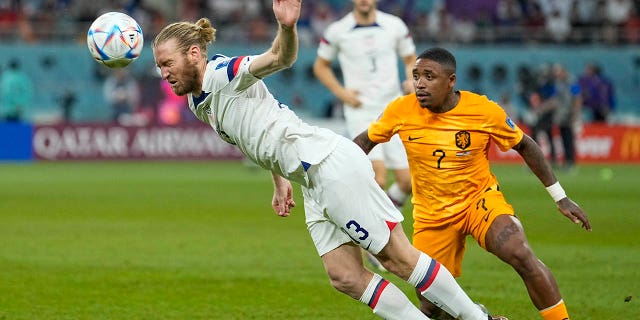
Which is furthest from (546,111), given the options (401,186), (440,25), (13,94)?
(401,186)

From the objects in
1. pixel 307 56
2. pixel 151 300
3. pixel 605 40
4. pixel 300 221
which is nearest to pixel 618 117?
pixel 605 40

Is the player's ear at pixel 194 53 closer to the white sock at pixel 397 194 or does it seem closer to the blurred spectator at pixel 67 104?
the white sock at pixel 397 194

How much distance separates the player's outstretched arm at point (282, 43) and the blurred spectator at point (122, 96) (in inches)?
1036

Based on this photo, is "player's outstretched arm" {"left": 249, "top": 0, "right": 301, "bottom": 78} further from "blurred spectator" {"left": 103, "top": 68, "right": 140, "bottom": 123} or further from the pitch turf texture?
"blurred spectator" {"left": 103, "top": 68, "right": 140, "bottom": 123}

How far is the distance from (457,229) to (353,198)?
4.58ft

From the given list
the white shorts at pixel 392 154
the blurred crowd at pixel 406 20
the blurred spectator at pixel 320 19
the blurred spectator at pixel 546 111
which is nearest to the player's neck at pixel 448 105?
the white shorts at pixel 392 154

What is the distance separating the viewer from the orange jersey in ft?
23.9

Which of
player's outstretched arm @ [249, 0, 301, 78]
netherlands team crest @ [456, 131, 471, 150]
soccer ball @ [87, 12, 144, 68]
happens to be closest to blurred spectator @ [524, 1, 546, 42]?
netherlands team crest @ [456, 131, 471, 150]

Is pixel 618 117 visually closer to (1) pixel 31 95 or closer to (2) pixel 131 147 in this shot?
(2) pixel 131 147

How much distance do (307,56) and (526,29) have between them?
23.2 ft

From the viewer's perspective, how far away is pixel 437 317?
7.55m

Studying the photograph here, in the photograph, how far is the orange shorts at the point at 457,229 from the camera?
280 inches

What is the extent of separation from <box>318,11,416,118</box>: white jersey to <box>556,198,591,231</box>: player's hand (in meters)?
4.78

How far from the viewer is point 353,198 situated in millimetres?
6125
